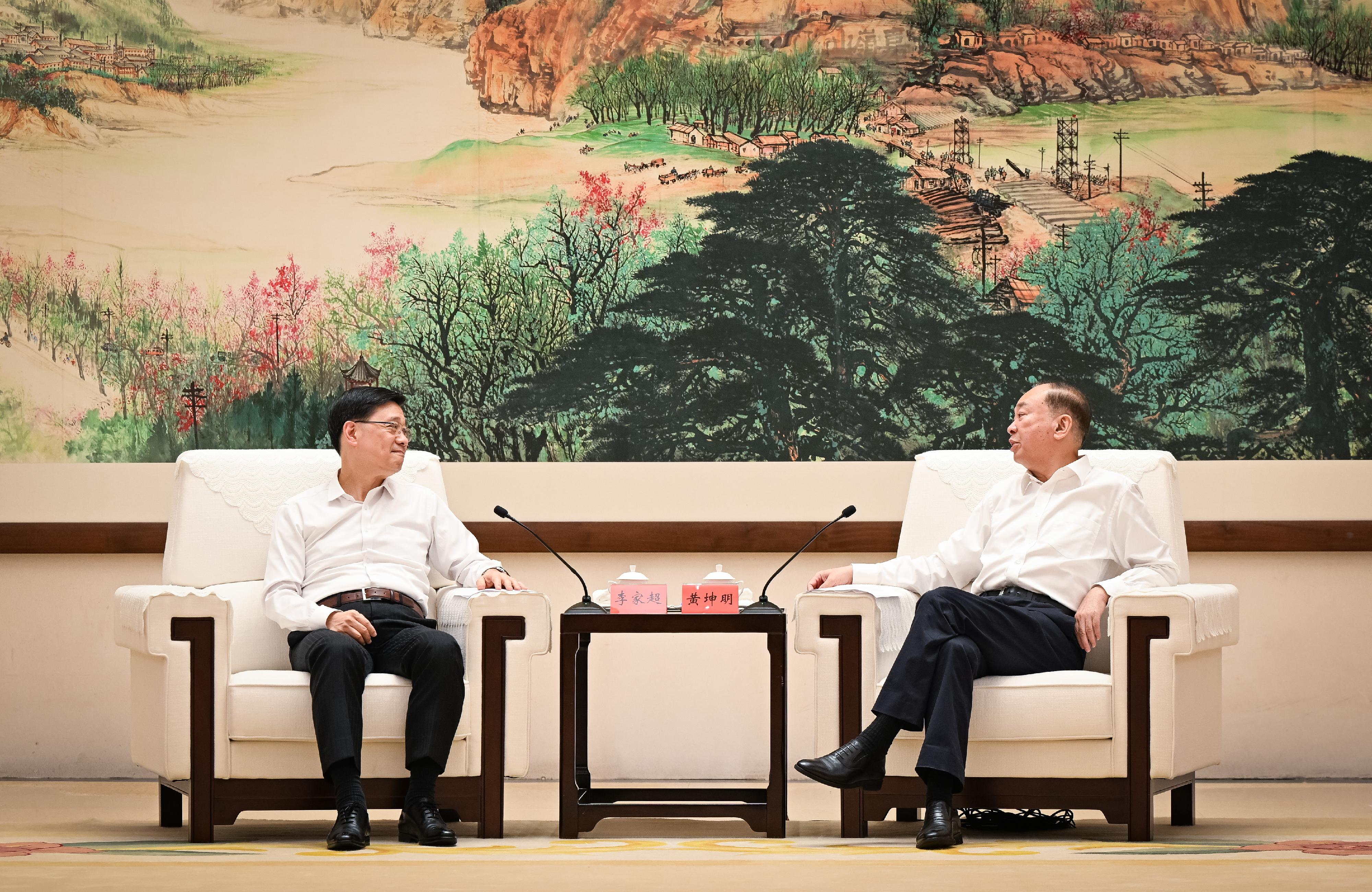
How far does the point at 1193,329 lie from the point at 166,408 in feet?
10.2

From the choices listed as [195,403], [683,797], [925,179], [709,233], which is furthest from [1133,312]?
[195,403]

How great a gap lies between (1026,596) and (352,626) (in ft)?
5.16

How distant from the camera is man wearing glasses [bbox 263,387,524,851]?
10.1 feet

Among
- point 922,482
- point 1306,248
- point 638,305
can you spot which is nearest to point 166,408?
point 638,305

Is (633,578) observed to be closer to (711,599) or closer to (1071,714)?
(711,599)

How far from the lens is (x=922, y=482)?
12.6 feet

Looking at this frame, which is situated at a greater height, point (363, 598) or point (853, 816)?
point (363, 598)

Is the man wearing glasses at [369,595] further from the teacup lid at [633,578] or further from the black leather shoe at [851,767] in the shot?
the black leather shoe at [851,767]

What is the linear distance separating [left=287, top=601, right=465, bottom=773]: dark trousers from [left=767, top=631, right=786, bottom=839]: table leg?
2.37 ft

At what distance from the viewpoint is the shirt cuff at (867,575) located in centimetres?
358

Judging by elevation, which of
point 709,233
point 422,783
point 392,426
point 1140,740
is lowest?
point 422,783

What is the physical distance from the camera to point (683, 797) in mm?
3408

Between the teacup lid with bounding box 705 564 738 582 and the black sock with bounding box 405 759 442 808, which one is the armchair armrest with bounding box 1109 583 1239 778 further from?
the black sock with bounding box 405 759 442 808

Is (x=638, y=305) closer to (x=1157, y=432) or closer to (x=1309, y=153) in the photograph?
(x=1157, y=432)
